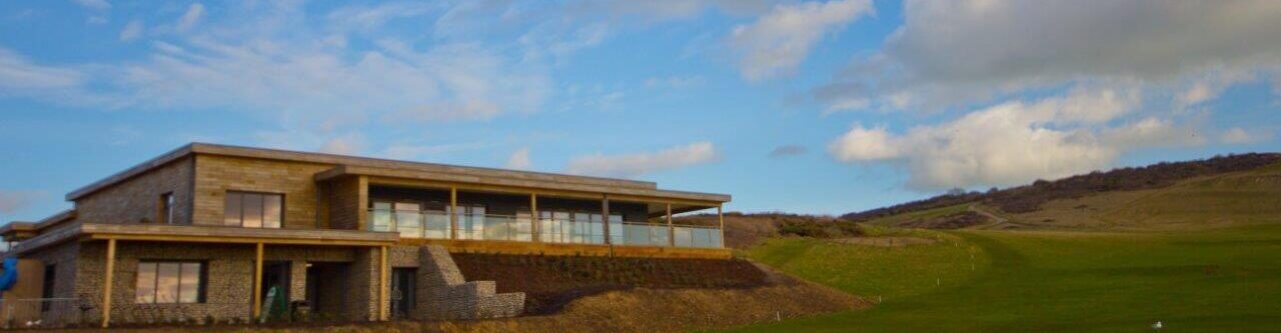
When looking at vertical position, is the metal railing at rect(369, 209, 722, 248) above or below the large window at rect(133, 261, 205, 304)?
above

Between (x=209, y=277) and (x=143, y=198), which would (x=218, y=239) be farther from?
(x=143, y=198)

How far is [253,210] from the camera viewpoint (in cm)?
3272

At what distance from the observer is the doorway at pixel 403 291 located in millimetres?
32219

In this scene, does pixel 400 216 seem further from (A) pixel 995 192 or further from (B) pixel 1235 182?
(A) pixel 995 192

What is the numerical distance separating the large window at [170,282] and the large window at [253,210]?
2764 mm

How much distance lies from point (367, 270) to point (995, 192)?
86.4 metres

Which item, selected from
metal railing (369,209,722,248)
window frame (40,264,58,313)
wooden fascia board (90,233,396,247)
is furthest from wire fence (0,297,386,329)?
metal railing (369,209,722,248)

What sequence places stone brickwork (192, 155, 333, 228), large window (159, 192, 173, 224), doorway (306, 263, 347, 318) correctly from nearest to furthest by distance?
1. stone brickwork (192, 155, 333, 228)
2. doorway (306, 263, 347, 318)
3. large window (159, 192, 173, 224)

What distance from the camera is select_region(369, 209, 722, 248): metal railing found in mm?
33344

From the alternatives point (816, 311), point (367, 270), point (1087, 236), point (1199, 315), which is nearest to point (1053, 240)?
point (1087, 236)

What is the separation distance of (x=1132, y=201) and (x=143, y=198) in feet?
228

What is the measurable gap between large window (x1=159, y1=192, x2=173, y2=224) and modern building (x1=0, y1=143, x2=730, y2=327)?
0.04 metres

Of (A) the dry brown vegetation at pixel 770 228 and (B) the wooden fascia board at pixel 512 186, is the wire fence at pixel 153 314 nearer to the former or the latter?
(B) the wooden fascia board at pixel 512 186

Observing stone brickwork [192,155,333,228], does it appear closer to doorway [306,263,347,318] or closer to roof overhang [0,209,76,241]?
doorway [306,263,347,318]
